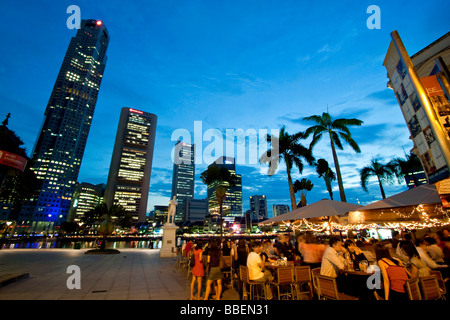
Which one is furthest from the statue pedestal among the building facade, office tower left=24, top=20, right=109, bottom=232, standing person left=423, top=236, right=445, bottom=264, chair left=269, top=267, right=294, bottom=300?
office tower left=24, top=20, right=109, bottom=232

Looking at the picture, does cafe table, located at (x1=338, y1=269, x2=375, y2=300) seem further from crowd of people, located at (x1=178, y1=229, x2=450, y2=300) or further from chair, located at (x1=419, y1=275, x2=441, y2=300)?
chair, located at (x1=419, y1=275, x2=441, y2=300)

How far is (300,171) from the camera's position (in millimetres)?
21188

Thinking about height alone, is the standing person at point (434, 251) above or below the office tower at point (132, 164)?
below

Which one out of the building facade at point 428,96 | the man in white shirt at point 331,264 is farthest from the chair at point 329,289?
the building facade at point 428,96

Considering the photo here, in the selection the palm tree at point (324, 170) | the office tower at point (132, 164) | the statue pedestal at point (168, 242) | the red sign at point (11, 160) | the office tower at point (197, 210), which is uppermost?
the office tower at point (132, 164)

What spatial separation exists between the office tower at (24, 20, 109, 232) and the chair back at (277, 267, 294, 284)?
148m

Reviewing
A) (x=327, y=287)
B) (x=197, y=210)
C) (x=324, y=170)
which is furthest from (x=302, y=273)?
(x=197, y=210)

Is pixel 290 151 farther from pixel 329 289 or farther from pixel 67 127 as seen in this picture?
pixel 67 127

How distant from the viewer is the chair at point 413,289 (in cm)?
340

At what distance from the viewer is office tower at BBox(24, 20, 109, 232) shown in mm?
117812

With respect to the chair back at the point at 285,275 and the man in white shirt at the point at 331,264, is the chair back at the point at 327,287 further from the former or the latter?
the chair back at the point at 285,275

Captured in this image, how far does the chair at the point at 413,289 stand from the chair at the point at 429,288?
168 millimetres

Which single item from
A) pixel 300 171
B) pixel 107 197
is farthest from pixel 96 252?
pixel 107 197
